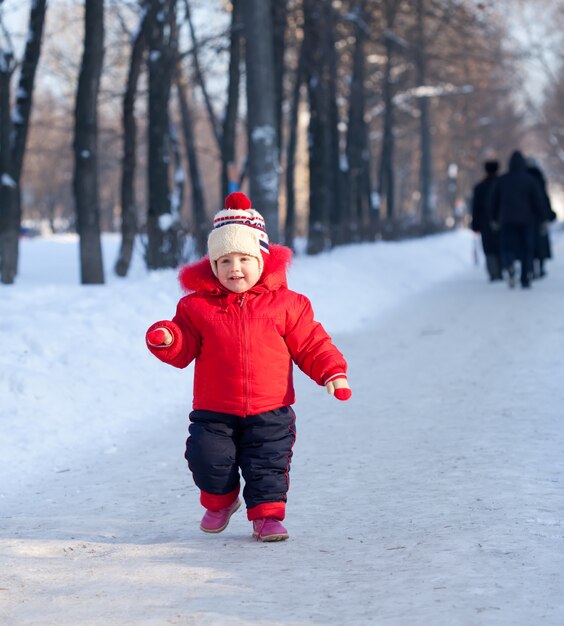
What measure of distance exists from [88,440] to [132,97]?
11665 millimetres

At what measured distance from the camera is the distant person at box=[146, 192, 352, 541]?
17.1 feet

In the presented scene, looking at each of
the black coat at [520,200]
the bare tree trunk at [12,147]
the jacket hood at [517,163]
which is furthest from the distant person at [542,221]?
the bare tree trunk at [12,147]

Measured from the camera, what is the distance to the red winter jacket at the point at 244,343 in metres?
5.21

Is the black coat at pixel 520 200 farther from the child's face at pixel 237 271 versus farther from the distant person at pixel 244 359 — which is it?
the child's face at pixel 237 271

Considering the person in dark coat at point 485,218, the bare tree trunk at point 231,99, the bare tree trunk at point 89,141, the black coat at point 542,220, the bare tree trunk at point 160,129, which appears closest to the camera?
the bare tree trunk at point 89,141

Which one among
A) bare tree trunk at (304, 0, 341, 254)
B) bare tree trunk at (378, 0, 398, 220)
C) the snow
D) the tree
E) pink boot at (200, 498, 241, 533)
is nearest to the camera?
the snow

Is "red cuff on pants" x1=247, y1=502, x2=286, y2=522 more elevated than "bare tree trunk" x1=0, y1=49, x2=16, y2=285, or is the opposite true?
"bare tree trunk" x1=0, y1=49, x2=16, y2=285

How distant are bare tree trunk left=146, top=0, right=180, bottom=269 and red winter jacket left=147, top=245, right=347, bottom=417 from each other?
13.5 meters

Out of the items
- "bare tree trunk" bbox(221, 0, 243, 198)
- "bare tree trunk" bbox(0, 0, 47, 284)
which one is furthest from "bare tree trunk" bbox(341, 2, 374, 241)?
"bare tree trunk" bbox(0, 0, 47, 284)

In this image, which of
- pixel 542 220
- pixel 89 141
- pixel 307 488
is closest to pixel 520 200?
pixel 542 220

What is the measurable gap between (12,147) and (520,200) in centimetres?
747

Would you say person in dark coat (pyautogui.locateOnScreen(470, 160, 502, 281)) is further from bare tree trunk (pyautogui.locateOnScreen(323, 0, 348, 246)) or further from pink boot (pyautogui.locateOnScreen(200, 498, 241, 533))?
pink boot (pyautogui.locateOnScreen(200, 498, 241, 533))

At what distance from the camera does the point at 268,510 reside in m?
5.26

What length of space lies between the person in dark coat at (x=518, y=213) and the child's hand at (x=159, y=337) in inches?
569
